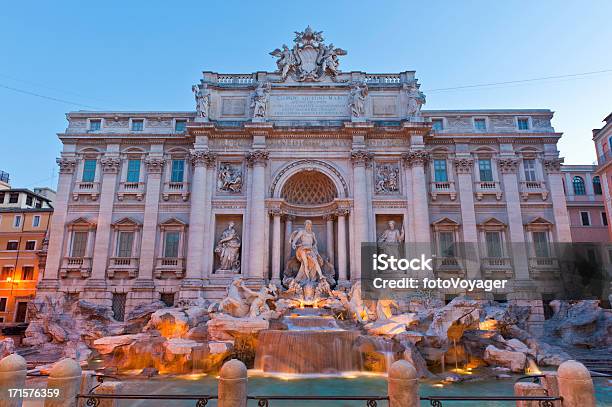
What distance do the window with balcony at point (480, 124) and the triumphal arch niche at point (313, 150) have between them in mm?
4680

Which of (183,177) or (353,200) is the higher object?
(183,177)

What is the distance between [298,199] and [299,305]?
8.06 m

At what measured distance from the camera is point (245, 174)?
2453 centimetres

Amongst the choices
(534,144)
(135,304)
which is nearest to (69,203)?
(135,304)

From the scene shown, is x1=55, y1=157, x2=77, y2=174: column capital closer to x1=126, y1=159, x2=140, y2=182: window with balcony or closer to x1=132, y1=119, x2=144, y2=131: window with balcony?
x1=126, y1=159, x2=140, y2=182: window with balcony

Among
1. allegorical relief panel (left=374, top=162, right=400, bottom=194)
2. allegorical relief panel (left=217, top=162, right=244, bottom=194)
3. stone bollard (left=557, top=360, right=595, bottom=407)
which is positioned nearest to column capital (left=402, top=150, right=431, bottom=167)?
allegorical relief panel (left=374, top=162, right=400, bottom=194)

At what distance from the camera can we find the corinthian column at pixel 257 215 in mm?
22453

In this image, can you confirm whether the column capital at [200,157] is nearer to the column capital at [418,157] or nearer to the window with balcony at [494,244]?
the column capital at [418,157]

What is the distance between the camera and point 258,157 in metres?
24.0

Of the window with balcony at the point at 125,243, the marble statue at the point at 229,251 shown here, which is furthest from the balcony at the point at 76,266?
the marble statue at the point at 229,251

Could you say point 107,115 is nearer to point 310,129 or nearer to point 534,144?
point 310,129

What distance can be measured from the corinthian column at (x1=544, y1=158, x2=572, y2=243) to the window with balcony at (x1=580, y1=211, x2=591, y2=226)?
1303 centimetres

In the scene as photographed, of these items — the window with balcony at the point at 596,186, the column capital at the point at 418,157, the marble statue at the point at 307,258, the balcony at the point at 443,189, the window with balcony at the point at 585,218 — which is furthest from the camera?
the window with balcony at the point at 596,186

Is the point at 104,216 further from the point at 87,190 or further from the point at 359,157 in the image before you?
the point at 359,157
